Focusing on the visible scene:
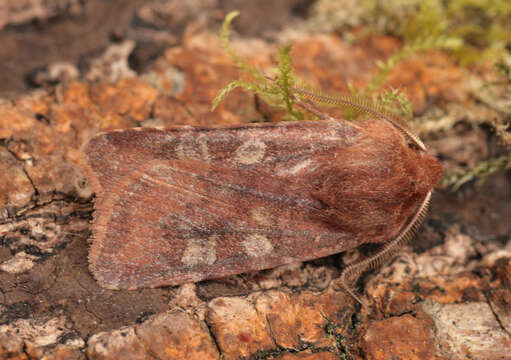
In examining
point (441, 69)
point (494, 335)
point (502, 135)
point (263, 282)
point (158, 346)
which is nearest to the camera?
point (158, 346)

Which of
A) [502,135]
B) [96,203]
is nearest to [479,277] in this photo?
[502,135]

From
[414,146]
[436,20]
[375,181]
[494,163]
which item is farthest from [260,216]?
[436,20]

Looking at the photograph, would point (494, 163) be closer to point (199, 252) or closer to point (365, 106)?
point (365, 106)

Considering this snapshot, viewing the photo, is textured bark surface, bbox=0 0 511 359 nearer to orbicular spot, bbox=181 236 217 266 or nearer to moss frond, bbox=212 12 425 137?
orbicular spot, bbox=181 236 217 266

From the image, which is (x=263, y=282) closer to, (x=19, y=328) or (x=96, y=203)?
(x=96, y=203)

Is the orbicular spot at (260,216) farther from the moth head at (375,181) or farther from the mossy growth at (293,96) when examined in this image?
the mossy growth at (293,96)

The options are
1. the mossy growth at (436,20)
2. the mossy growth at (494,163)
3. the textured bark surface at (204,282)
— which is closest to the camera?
the textured bark surface at (204,282)

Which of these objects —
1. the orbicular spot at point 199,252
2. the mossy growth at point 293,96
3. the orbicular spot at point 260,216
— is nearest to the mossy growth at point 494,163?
the mossy growth at point 293,96
